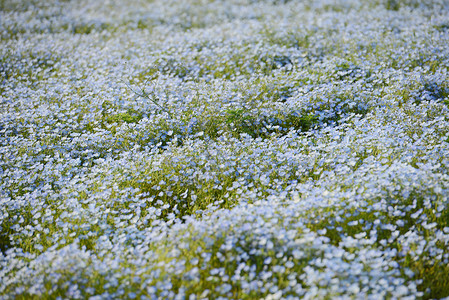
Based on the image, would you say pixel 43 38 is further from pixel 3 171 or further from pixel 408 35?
pixel 408 35

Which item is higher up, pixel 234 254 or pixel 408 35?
pixel 408 35

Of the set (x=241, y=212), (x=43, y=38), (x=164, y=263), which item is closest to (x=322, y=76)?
(x=241, y=212)

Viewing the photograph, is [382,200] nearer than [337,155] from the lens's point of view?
Yes

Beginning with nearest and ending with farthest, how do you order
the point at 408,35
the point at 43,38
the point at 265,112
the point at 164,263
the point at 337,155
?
the point at 164,263, the point at 337,155, the point at 265,112, the point at 408,35, the point at 43,38

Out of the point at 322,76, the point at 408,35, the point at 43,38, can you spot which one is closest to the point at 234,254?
the point at 322,76

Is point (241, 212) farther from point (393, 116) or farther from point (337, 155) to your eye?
point (393, 116)

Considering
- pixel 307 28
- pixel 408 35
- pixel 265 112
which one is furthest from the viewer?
pixel 307 28
